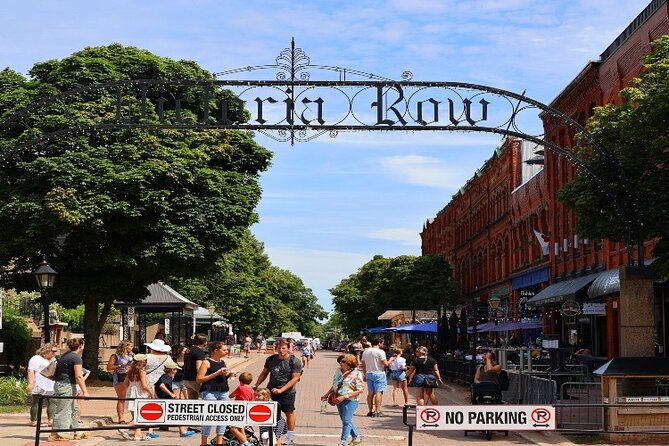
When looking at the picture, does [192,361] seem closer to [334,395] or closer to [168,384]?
[168,384]

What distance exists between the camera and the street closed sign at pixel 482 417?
42.4ft

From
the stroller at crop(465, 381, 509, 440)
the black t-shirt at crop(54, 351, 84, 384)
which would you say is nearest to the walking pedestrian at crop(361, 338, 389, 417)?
the stroller at crop(465, 381, 509, 440)

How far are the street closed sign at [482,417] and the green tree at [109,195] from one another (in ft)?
58.8

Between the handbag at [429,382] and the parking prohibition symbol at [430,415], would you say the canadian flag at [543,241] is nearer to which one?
the handbag at [429,382]

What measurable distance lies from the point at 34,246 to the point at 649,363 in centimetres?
1856

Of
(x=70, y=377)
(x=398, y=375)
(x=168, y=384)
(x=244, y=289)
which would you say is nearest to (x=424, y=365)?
(x=398, y=375)

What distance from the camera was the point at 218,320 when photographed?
258 ft

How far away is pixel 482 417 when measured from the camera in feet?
42.6

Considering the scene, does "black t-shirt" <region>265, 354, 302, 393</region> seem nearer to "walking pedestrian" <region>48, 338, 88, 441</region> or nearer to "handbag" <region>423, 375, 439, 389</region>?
"walking pedestrian" <region>48, 338, 88, 441</region>

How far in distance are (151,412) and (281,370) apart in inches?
105

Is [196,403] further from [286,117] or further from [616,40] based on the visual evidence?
[616,40]

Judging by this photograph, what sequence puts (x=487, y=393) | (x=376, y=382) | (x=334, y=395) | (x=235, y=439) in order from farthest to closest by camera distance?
1. (x=376, y=382)
2. (x=487, y=393)
3. (x=334, y=395)
4. (x=235, y=439)

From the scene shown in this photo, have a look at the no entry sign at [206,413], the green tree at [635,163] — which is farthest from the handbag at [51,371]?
the green tree at [635,163]

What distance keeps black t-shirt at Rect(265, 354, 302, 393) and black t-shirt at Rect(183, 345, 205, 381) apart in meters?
2.02
